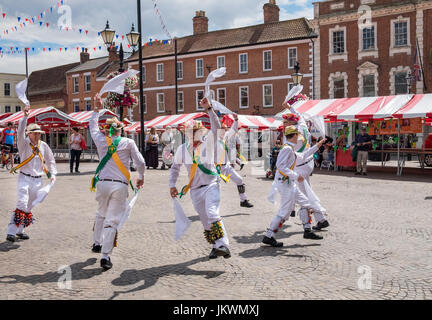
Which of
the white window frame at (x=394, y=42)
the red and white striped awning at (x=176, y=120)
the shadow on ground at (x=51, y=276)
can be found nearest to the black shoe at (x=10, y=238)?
the shadow on ground at (x=51, y=276)

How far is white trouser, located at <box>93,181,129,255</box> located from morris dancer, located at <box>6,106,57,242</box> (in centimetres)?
177

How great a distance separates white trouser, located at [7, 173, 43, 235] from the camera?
6258mm

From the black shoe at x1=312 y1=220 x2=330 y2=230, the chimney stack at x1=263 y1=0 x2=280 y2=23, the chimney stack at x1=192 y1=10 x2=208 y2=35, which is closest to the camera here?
the black shoe at x1=312 y1=220 x2=330 y2=230

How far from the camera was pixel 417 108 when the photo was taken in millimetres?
15648

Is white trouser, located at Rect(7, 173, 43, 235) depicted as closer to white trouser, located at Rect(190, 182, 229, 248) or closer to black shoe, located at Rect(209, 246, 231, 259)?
white trouser, located at Rect(190, 182, 229, 248)

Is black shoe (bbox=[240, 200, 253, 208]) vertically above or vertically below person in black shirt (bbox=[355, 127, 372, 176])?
below

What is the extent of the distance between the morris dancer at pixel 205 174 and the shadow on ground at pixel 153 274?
0.39 m

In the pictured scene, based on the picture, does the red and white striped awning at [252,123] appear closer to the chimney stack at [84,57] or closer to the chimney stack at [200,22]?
the chimney stack at [200,22]

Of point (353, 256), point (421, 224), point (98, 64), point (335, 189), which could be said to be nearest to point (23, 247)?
point (353, 256)

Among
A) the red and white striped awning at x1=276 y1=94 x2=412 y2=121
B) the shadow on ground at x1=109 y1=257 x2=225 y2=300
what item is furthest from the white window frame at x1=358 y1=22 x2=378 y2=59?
the shadow on ground at x1=109 y1=257 x2=225 y2=300

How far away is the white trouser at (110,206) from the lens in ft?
16.3

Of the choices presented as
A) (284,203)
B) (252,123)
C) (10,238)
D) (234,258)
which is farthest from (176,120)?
(234,258)

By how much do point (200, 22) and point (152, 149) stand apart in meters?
27.7

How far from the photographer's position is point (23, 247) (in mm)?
5953
